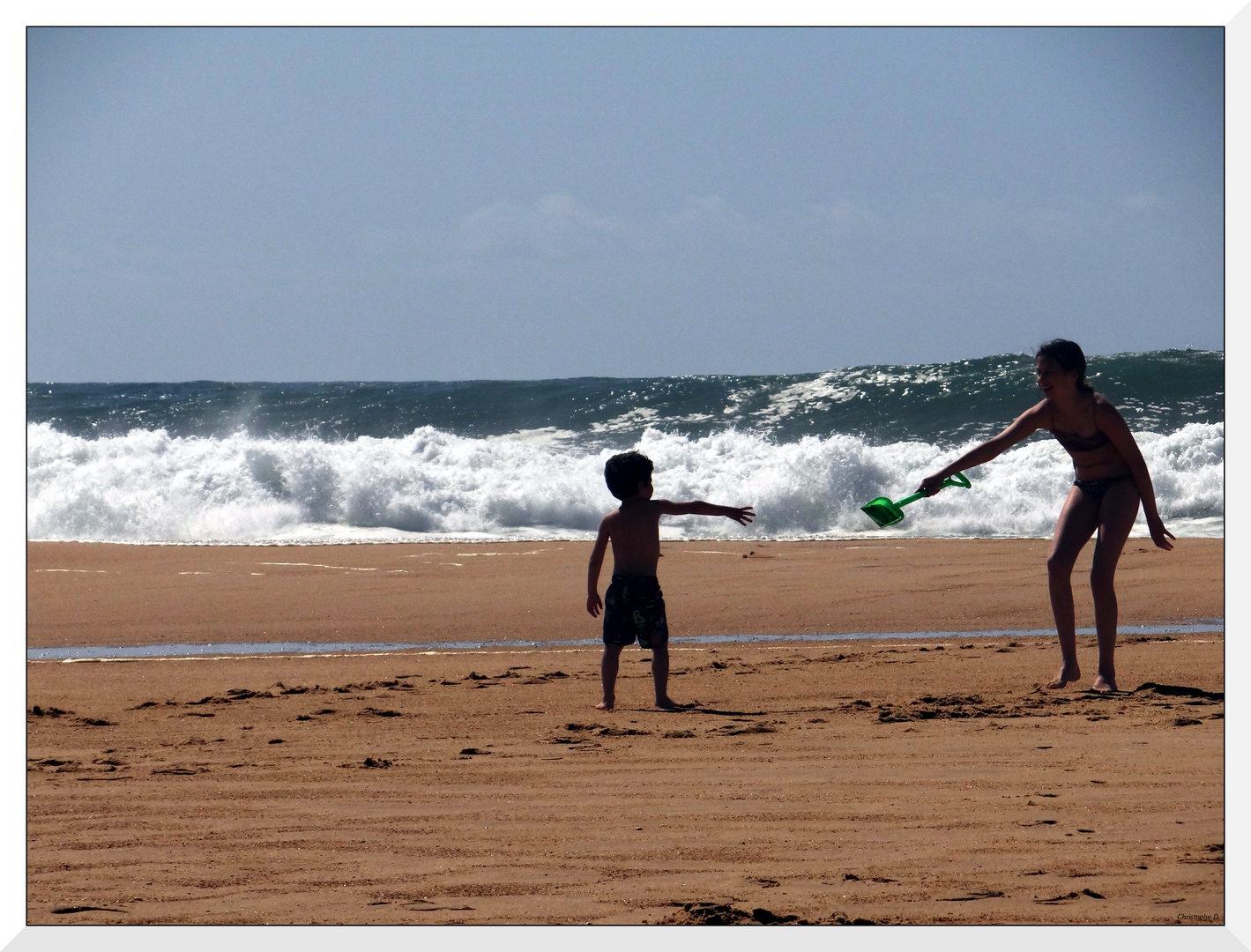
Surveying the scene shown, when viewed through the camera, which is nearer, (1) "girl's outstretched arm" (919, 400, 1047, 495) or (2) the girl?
(1) "girl's outstretched arm" (919, 400, 1047, 495)

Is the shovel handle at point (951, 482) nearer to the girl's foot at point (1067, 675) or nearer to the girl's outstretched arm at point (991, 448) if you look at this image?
the girl's outstretched arm at point (991, 448)

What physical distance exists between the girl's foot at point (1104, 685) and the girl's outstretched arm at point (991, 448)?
112cm

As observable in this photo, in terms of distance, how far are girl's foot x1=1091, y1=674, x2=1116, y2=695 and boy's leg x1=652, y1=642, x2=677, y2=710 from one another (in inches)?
75.6

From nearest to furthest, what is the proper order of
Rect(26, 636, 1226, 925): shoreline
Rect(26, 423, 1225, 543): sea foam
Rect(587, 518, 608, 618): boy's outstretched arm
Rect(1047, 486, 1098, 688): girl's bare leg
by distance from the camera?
Rect(26, 636, 1226, 925): shoreline, Rect(1047, 486, 1098, 688): girl's bare leg, Rect(587, 518, 608, 618): boy's outstretched arm, Rect(26, 423, 1225, 543): sea foam

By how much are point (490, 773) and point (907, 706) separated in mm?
2112

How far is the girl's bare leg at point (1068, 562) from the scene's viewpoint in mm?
5945

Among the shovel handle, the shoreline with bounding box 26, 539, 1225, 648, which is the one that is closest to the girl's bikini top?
the shovel handle

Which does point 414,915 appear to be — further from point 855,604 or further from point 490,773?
point 855,604

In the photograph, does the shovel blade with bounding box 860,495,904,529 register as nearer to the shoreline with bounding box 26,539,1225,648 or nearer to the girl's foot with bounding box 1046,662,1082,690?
the girl's foot with bounding box 1046,662,1082,690

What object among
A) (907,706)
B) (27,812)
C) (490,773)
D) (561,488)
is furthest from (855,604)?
(561,488)

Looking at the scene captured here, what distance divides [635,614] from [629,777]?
167cm

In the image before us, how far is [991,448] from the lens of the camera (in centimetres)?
579

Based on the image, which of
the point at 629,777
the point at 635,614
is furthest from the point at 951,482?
the point at 629,777

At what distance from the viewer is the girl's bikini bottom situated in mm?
5863
